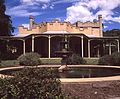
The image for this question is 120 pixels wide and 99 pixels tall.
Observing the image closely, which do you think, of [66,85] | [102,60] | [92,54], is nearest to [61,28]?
[92,54]

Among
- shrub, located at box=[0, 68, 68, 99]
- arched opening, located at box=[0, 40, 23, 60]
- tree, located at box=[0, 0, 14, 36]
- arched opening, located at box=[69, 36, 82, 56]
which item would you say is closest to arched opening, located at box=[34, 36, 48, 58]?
arched opening, located at box=[0, 40, 23, 60]

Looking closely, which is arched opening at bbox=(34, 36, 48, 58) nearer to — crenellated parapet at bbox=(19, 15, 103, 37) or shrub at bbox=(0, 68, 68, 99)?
crenellated parapet at bbox=(19, 15, 103, 37)

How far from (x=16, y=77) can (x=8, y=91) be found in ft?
1.13

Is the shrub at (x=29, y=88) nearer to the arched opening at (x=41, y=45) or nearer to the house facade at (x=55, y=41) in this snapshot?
the house facade at (x=55, y=41)

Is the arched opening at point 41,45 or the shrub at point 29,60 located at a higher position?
the arched opening at point 41,45

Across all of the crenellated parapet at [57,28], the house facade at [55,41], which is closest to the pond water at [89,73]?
the house facade at [55,41]

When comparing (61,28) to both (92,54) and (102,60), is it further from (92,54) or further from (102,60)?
(102,60)

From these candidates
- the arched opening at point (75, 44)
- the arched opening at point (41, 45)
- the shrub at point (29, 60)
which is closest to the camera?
the shrub at point (29, 60)

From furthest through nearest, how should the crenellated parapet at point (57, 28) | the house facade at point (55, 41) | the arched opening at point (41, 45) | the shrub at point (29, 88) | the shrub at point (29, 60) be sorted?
1. the crenellated parapet at point (57, 28)
2. the arched opening at point (41, 45)
3. the house facade at point (55, 41)
4. the shrub at point (29, 60)
5. the shrub at point (29, 88)

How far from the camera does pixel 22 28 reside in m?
43.0

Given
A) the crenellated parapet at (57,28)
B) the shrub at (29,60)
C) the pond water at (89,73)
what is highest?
the crenellated parapet at (57,28)

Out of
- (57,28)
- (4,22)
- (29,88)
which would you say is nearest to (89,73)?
(29,88)

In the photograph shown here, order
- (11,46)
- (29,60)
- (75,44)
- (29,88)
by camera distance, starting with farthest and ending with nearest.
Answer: (11,46) < (75,44) < (29,60) < (29,88)

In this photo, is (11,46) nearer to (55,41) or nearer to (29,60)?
(55,41)
